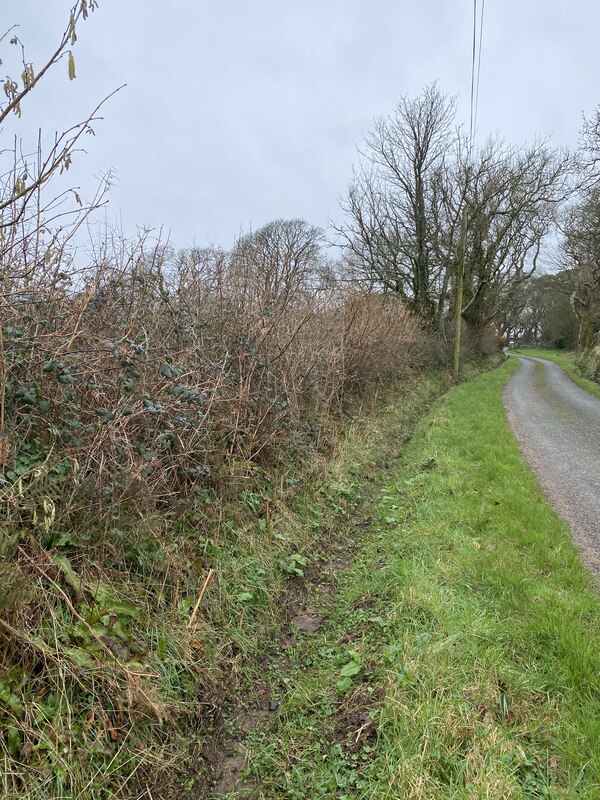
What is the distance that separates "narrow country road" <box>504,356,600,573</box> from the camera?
4.73 metres

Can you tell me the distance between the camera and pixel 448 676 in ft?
8.54

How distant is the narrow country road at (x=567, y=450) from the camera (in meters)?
4.73

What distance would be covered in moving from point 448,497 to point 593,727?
10.7 ft

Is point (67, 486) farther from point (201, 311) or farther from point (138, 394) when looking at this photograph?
point (201, 311)

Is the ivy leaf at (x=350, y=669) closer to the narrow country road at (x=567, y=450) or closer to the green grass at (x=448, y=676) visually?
the green grass at (x=448, y=676)

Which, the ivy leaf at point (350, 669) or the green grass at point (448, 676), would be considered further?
the ivy leaf at point (350, 669)

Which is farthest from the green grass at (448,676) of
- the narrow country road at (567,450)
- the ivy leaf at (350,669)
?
the narrow country road at (567,450)

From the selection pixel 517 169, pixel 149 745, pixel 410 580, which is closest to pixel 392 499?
pixel 410 580

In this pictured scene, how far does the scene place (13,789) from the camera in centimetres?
183

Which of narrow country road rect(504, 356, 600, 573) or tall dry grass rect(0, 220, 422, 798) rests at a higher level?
tall dry grass rect(0, 220, 422, 798)

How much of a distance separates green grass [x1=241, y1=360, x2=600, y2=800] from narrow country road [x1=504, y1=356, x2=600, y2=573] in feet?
1.38

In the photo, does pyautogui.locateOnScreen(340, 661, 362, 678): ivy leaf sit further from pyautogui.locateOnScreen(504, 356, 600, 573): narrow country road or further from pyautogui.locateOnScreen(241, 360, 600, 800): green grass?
pyautogui.locateOnScreen(504, 356, 600, 573): narrow country road

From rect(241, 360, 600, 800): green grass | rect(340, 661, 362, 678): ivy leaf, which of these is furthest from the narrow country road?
rect(340, 661, 362, 678): ivy leaf

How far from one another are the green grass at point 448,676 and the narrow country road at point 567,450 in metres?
0.42
